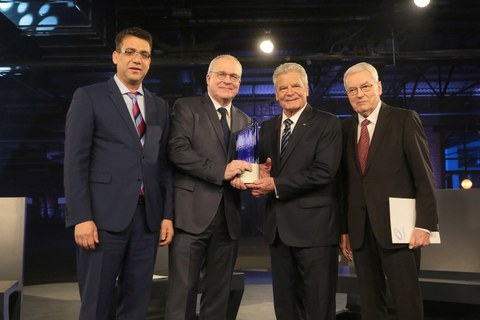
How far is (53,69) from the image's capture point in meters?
7.59

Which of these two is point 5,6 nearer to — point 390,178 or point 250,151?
point 250,151

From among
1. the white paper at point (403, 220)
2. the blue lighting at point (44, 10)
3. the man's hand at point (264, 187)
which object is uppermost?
the blue lighting at point (44, 10)

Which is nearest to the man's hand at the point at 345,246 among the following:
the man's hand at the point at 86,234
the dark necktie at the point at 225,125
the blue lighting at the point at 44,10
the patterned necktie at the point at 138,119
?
the dark necktie at the point at 225,125

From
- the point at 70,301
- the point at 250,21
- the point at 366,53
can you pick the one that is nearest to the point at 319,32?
the point at 366,53

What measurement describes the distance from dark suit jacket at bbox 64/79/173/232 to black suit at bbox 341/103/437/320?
3.49ft

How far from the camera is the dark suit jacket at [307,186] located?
2.48m

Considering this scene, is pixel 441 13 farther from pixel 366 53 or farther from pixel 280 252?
pixel 280 252

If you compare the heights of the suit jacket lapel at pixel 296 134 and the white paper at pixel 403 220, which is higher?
the suit jacket lapel at pixel 296 134

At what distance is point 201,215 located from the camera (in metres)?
2.40

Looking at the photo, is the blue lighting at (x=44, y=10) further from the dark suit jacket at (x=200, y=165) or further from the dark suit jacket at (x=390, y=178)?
the dark suit jacket at (x=390, y=178)

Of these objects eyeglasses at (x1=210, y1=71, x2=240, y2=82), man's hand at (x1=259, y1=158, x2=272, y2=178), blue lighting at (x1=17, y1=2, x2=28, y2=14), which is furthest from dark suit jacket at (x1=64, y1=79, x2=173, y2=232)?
blue lighting at (x1=17, y1=2, x2=28, y2=14)

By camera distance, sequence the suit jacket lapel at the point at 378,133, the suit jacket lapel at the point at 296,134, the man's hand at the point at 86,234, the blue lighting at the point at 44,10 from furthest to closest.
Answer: the blue lighting at the point at 44,10, the suit jacket lapel at the point at 296,134, the suit jacket lapel at the point at 378,133, the man's hand at the point at 86,234

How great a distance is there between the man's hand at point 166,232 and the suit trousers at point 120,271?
1.6 inches

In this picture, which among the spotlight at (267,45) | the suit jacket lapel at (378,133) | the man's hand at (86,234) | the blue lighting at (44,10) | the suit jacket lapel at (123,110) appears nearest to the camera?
the man's hand at (86,234)
